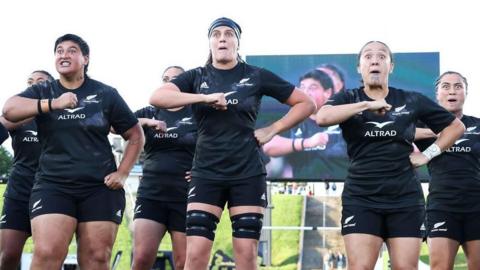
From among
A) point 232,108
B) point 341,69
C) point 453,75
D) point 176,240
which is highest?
point 341,69

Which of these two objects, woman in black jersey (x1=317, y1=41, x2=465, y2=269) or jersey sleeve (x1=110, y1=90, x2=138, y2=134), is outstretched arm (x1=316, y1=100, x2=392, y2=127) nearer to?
woman in black jersey (x1=317, y1=41, x2=465, y2=269)

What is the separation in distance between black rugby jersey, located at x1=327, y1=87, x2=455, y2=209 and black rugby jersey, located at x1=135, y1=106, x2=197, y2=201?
2401 millimetres

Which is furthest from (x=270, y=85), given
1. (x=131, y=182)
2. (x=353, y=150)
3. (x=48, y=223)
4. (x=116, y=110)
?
(x=131, y=182)

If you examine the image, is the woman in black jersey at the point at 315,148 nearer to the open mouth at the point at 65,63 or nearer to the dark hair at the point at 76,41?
Answer: the dark hair at the point at 76,41

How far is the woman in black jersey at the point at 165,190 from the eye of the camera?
8.57 m

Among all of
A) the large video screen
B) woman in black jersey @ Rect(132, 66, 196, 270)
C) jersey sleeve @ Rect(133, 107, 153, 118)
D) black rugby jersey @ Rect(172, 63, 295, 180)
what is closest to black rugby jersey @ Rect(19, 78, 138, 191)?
black rugby jersey @ Rect(172, 63, 295, 180)

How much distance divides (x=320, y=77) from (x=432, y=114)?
35.8 feet

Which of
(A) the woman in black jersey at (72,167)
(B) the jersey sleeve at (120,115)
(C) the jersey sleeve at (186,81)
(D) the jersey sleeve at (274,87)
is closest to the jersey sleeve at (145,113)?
(B) the jersey sleeve at (120,115)

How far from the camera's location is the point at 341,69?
17719mm

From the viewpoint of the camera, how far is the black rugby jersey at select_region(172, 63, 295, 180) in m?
6.66

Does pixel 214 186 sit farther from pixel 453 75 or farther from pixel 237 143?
pixel 453 75

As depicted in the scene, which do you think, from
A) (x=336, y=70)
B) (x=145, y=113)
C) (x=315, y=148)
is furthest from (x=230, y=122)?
(x=336, y=70)

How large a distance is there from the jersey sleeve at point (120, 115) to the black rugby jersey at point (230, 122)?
547 millimetres

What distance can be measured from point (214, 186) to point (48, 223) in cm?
140
